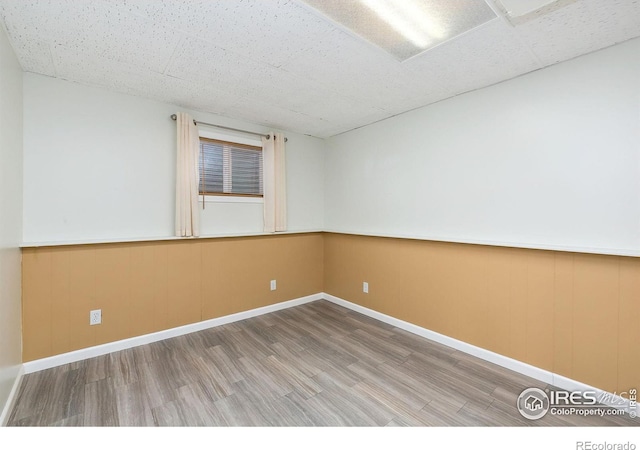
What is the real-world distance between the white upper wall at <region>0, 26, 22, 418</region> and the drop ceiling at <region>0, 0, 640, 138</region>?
25 centimetres

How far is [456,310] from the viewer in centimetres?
261

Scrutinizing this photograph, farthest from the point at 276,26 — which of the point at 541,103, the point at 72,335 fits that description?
the point at 72,335

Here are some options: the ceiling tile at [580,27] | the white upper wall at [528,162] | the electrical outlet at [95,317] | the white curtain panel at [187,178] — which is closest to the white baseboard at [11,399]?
the electrical outlet at [95,317]

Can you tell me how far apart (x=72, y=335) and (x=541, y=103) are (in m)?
4.26

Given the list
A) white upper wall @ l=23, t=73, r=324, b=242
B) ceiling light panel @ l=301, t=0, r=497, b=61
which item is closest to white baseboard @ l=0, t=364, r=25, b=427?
white upper wall @ l=23, t=73, r=324, b=242

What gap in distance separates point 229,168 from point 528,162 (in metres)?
2.93

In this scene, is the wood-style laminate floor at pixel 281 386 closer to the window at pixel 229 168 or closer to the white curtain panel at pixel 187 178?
the white curtain panel at pixel 187 178

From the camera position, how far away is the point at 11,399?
180 cm

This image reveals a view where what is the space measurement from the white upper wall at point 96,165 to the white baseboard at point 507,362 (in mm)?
2340

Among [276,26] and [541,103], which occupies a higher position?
[276,26]

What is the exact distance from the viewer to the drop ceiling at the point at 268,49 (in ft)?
5.16

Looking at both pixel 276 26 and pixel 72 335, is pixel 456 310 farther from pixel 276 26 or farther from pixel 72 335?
pixel 72 335

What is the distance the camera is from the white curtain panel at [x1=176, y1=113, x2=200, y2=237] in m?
2.83
